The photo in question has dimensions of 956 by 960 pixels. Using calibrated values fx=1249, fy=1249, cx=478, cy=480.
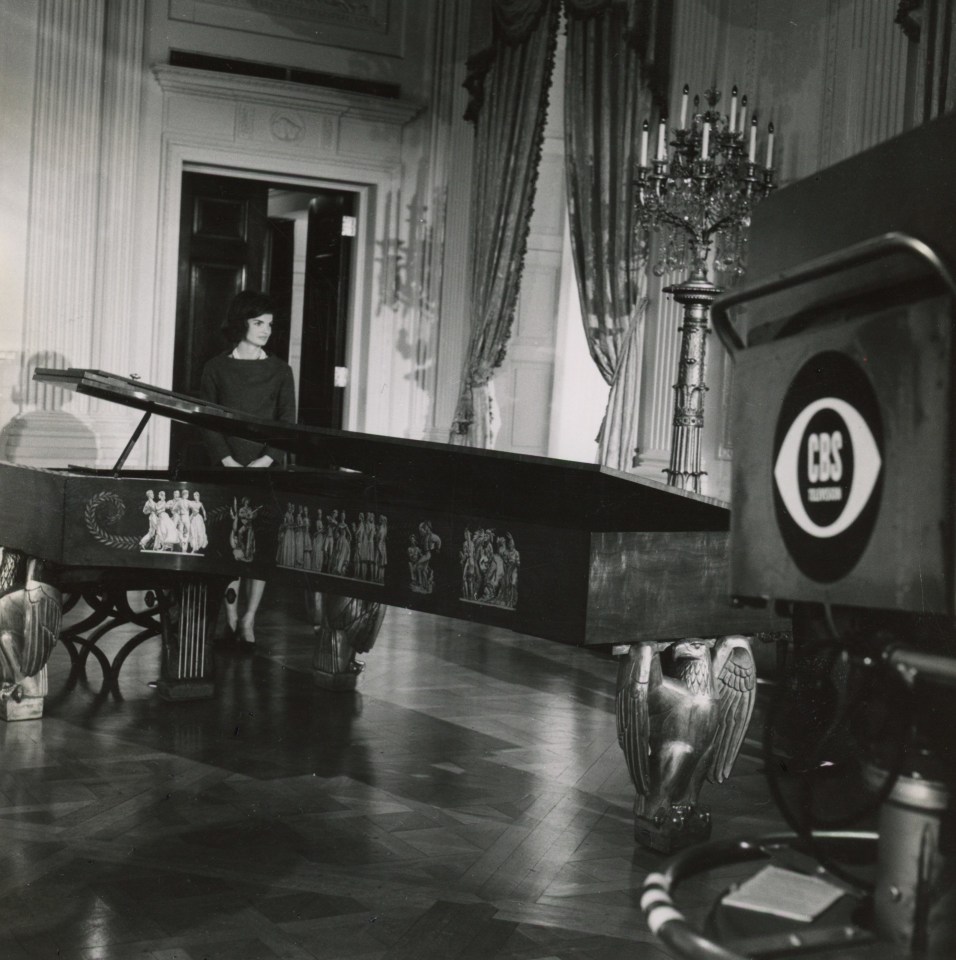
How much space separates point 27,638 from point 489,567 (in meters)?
1.90

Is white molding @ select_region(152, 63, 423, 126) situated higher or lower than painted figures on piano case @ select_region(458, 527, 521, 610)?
higher

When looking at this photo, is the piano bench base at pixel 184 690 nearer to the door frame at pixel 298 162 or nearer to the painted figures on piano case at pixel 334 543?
the painted figures on piano case at pixel 334 543

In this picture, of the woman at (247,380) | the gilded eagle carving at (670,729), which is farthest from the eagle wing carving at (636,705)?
the woman at (247,380)

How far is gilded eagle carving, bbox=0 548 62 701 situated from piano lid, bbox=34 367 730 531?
0.68 meters

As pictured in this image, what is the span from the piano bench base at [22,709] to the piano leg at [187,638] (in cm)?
48

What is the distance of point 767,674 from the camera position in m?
4.84

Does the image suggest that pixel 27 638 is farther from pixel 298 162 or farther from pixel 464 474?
pixel 298 162

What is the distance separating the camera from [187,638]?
15.0 feet

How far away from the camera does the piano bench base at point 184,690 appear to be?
4.51 m

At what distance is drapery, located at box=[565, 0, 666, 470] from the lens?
19.7 ft

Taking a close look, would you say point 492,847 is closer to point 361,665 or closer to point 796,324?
point 361,665

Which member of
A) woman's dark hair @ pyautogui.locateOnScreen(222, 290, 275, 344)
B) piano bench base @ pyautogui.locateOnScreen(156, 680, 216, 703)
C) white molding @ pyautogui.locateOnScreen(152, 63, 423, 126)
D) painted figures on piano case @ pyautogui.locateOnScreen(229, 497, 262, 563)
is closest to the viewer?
painted figures on piano case @ pyautogui.locateOnScreen(229, 497, 262, 563)

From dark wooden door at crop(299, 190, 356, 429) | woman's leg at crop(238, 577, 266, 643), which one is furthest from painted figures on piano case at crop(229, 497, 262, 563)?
dark wooden door at crop(299, 190, 356, 429)

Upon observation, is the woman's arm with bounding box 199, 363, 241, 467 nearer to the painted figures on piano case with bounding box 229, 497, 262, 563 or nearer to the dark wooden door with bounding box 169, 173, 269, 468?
the painted figures on piano case with bounding box 229, 497, 262, 563
